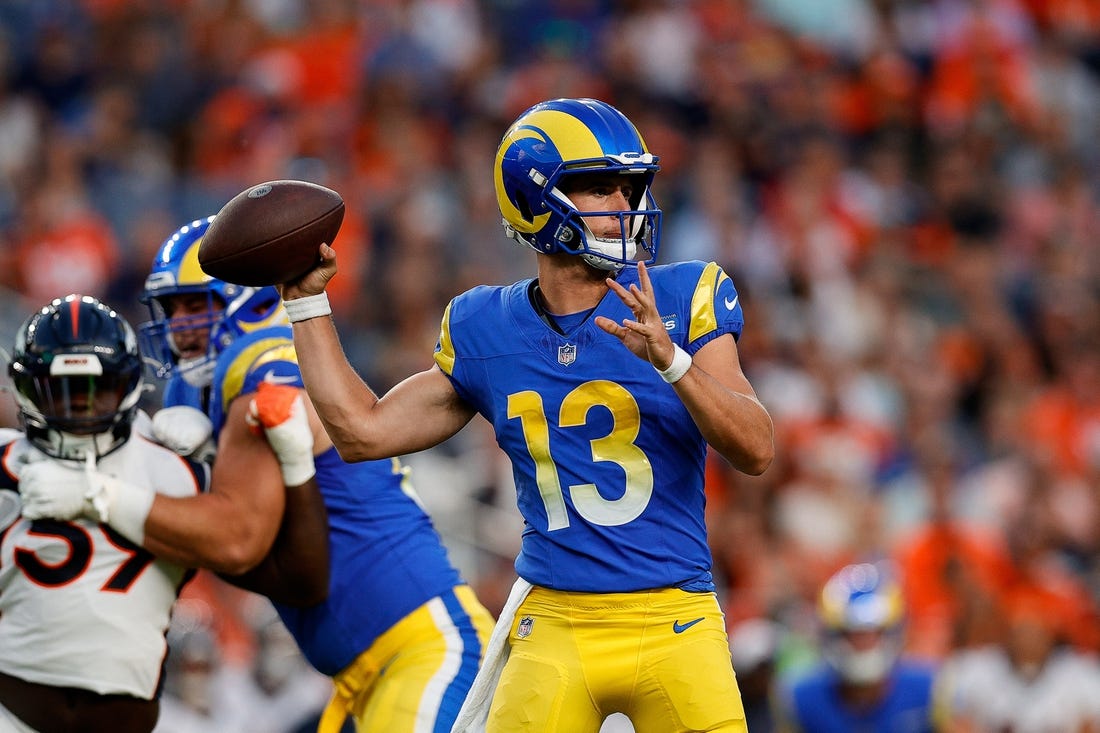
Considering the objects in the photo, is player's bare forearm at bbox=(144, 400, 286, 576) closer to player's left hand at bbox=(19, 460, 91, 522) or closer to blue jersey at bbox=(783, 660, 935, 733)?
player's left hand at bbox=(19, 460, 91, 522)

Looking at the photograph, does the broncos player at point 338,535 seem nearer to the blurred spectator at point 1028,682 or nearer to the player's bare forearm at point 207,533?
the player's bare forearm at point 207,533

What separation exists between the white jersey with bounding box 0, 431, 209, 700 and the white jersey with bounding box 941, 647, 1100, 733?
15.6 feet

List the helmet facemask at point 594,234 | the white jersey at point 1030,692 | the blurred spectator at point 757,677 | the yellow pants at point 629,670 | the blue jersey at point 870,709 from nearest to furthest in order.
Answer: the yellow pants at point 629,670 → the helmet facemask at point 594,234 → the blurred spectator at point 757,677 → the blue jersey at point 870,709 → the white jersey at point 1030,692

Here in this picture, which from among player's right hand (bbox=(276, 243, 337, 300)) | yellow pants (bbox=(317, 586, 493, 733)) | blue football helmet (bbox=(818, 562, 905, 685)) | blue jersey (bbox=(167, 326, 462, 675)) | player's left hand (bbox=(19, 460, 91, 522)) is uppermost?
player's right hand (bbox=(276, 243, 337, 300))

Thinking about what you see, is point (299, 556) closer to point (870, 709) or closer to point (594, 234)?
point (594, 234)

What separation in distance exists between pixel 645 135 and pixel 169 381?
6034 mm

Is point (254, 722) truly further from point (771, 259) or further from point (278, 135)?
point (771, 259)

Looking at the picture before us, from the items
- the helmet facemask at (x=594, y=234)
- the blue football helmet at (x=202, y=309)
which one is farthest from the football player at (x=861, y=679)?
the helmet facemask at (x=594, y=234)

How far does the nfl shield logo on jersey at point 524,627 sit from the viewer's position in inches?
137

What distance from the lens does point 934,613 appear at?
8.43m

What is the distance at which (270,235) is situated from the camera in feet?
11.6

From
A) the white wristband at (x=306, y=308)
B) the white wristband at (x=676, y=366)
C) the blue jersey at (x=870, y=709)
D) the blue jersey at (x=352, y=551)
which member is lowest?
the blue jersey at (x=870, y=709)

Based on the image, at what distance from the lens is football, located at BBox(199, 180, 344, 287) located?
355cm

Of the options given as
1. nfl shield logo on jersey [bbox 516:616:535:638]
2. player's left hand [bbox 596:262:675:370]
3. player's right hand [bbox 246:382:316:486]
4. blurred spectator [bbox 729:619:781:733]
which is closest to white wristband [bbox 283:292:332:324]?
player's right hand [bbox 246:382:316:486]
